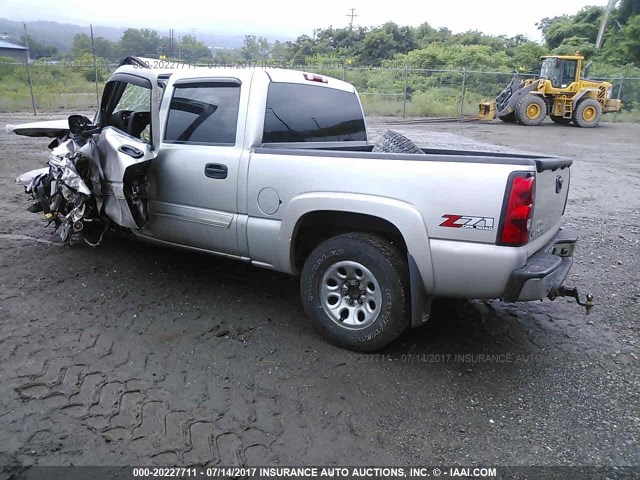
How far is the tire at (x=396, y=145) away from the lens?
13.9 ft

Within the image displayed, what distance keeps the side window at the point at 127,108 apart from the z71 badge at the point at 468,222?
2.92m

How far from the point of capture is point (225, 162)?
4129mm

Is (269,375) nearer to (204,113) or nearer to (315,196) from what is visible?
(315,196)

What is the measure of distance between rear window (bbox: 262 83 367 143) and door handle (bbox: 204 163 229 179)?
15.5 inches

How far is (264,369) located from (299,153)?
4.97ft

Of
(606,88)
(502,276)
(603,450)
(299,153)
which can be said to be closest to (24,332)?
(299,153)

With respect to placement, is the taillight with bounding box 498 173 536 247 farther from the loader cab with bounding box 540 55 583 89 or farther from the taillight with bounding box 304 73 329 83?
the loader cab with bounding box 540 55 583 89

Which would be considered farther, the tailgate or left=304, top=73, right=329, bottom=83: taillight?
left=304, top=73, right=329, bottom=83: taillight

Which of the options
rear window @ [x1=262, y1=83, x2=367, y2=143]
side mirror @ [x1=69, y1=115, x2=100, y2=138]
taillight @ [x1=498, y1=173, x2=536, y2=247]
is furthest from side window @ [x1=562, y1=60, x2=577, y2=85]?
taillight @ [x1=498, y1=173, x2=536, y2=247]

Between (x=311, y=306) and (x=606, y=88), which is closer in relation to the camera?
(x=311, y=306)

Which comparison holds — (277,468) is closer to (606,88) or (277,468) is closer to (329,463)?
(329,463)

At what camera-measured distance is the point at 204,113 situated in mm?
4410

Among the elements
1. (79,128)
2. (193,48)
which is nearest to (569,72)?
(193,48)

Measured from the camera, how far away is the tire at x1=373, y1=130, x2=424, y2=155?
13.9 ft
